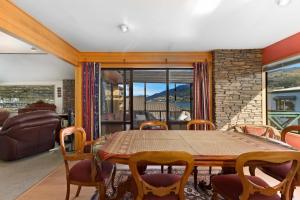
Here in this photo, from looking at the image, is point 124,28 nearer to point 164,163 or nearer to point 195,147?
point 195,147

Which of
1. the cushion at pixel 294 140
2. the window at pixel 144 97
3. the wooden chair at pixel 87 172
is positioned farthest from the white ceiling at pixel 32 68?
the cushion at pixel 294 140

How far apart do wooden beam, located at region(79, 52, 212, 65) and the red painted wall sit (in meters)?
1.17

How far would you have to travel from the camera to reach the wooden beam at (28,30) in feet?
8.28

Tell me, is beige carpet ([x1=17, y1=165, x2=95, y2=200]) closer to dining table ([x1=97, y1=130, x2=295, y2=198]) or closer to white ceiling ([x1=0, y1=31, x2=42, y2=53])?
dining table ([x1=97, y1=130, x2=295, y2=198])

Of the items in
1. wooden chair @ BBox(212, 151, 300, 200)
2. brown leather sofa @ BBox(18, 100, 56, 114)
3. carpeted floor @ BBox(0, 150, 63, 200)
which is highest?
brown leather sofa @ BBox(18, 100, 56, 114)

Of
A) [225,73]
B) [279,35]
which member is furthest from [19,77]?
[279,35]

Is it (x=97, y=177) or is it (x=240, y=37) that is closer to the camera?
(x=97, y=177)

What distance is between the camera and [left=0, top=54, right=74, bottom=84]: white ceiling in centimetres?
677

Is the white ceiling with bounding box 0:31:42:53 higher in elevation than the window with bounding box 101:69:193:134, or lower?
higher

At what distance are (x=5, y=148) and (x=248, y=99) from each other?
4.91 meters

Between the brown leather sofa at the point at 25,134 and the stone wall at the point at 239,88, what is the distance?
3.65m

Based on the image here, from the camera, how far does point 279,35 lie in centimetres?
386

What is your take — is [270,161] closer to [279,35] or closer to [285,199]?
[285,199]

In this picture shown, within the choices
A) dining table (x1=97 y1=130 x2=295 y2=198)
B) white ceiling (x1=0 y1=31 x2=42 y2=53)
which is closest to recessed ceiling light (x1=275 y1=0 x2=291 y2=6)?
dining table (x1=97 y1=130 x2=295 y2=198)
